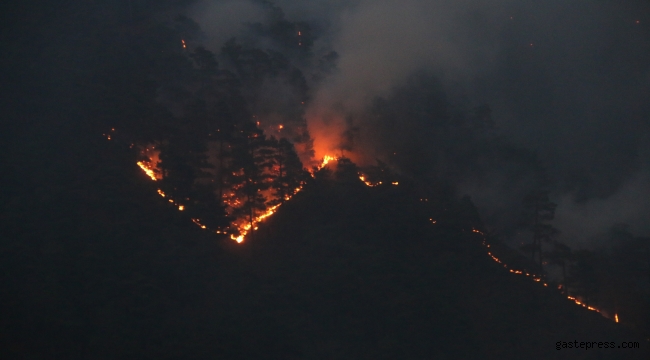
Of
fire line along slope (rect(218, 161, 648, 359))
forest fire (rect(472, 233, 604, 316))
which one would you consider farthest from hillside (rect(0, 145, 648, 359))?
forest fire (rect(472, 233, 604, 316))

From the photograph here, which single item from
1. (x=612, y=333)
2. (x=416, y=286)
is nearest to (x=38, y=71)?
(x=416, y=286)

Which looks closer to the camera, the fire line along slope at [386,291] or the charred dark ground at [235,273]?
the charred dark ground at [235,273]

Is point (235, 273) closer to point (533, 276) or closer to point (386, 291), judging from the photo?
point (386, 291)

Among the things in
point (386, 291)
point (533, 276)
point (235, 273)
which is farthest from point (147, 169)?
point (533, 276)

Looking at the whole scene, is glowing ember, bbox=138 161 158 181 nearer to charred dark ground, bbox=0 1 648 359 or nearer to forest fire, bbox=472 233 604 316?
charred dark ground, bbox=0 1 648 359

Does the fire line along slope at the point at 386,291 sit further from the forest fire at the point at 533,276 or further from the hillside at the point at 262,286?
the forest fire at the point at 533,276

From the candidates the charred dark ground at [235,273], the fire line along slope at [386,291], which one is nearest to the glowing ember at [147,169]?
the charred dark ground at [235,273]

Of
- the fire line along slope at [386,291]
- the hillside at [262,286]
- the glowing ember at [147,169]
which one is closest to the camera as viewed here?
the hillside at [262,286]
